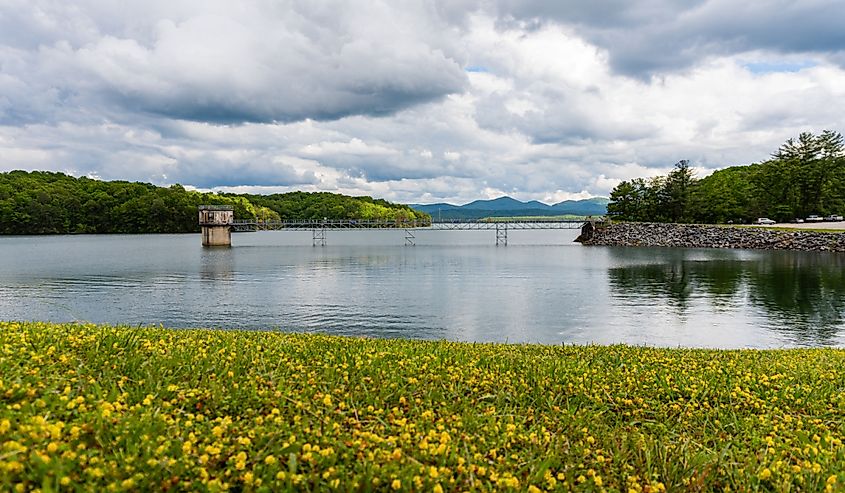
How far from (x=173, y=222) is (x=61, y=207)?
32.0 meters

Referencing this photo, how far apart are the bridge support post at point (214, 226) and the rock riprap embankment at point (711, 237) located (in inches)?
3078

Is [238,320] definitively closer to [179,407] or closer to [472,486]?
[179,407]

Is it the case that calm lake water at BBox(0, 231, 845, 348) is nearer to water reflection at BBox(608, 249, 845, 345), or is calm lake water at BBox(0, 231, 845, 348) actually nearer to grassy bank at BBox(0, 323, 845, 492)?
water reflection at BBox(608, 249, 845, 345)

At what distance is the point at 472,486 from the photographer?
4.25m

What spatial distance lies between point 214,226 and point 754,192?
117307 mm

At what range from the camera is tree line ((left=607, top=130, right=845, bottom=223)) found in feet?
348

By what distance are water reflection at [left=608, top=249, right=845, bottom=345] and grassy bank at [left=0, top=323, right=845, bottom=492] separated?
21.5 m

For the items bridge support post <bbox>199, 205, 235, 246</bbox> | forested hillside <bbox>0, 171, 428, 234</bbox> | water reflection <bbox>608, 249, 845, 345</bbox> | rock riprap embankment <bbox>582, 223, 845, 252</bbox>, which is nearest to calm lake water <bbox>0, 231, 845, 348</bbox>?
water reflection <bbox>608, 249, 845, 345</bbox>

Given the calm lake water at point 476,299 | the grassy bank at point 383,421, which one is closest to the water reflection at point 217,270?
the calm lake water at point 476,299

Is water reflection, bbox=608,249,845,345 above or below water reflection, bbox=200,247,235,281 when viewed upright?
below

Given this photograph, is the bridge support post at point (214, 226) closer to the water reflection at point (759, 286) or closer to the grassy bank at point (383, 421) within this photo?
the water reflection at point (759, 286)

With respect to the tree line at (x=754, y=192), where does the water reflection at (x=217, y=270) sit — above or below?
below

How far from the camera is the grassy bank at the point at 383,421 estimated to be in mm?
4125

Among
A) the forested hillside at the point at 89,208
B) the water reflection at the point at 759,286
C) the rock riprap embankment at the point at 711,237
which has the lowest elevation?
the water reflection at the point at 759,286
